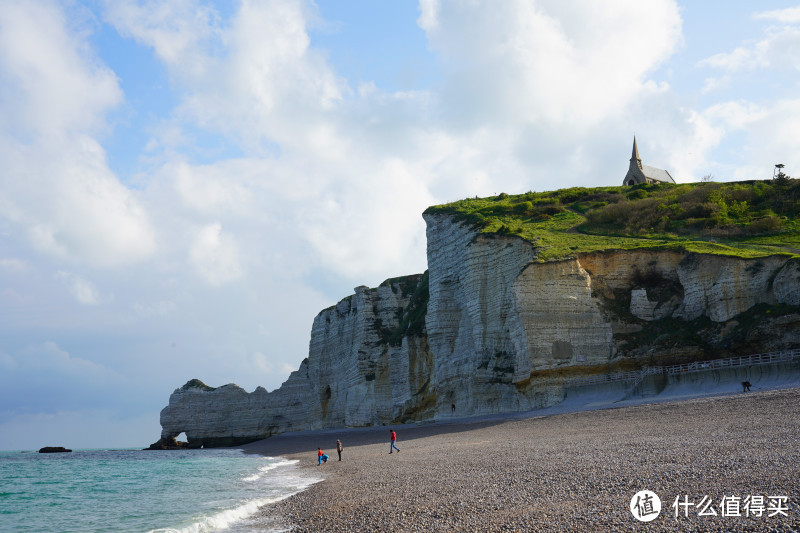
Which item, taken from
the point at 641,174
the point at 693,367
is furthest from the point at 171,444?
the point at 641,174

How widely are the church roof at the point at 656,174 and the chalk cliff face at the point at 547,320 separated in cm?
4607

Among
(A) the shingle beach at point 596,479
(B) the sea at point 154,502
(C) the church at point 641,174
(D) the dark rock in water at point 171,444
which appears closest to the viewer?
(A) the shingle beach at point 596,479

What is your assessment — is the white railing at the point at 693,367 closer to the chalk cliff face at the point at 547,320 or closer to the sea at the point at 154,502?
the chalk cliff face at the point at 547,320

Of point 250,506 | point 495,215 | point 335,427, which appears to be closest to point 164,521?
point 250,506

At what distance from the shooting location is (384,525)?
37.2ft

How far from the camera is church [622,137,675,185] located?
87.4m

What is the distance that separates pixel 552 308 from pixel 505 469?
22827 millimetres

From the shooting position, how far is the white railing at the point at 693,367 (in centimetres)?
2964

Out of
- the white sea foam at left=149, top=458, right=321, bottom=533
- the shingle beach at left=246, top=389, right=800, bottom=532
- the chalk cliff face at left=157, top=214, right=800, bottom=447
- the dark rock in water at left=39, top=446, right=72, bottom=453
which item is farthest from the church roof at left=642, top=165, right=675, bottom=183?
the dark rock in water at left=39, top=446, right=72, bottom=453

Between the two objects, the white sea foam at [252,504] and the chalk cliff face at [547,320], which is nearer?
the white sea foam at [252,504]

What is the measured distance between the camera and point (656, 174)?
9038cm

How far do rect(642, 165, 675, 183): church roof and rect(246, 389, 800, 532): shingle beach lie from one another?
69792 millimetres
